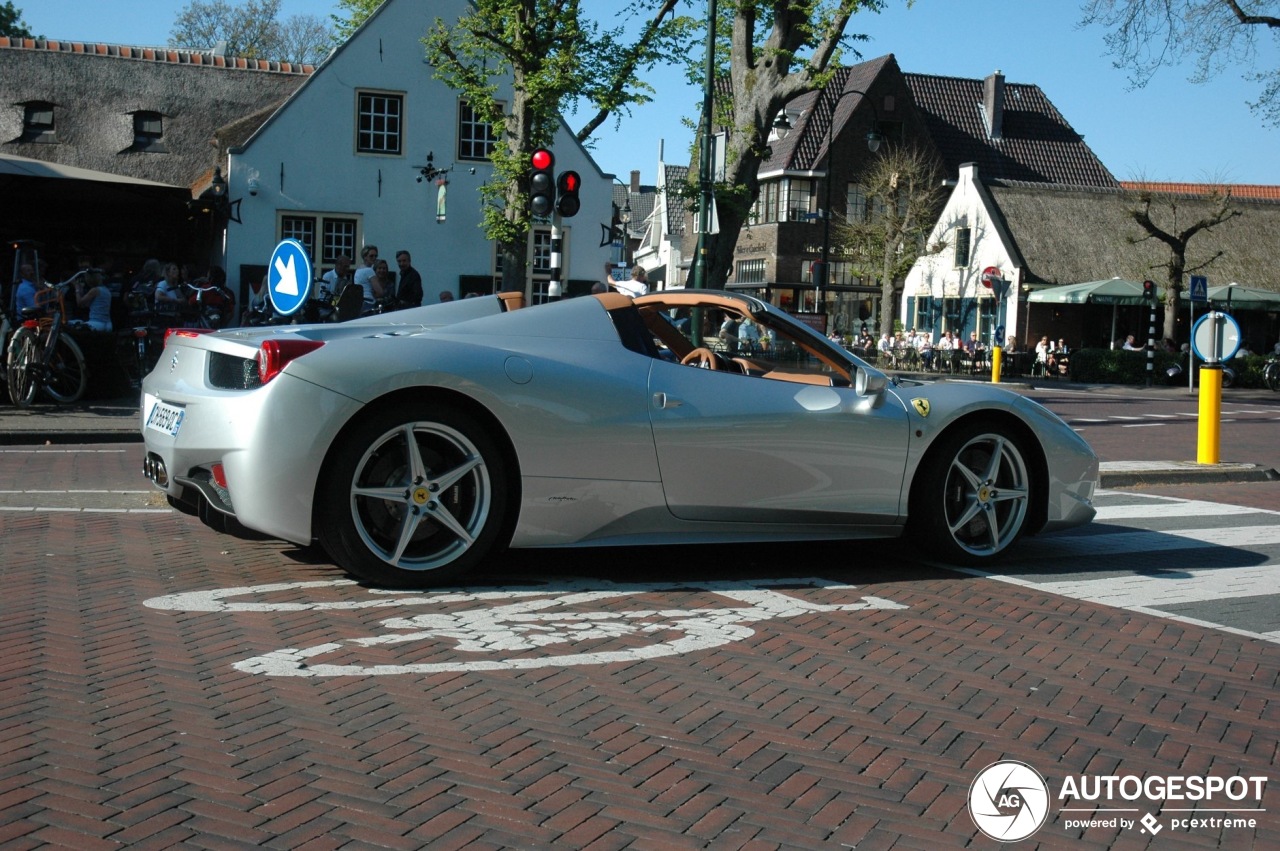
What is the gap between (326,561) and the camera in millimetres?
6223

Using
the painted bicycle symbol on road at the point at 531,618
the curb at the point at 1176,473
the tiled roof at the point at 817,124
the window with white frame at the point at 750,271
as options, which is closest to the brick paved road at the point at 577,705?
the painted bicycle symbol on road at the point at 531,618

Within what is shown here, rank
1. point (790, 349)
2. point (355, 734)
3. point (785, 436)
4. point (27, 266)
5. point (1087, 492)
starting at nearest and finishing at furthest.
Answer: point (355, 734) → point (785, 436) → point (790, 349) → point (1087, 492) → point (27, 266)

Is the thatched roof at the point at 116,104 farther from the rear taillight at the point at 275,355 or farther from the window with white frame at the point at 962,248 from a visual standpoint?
the rear taillight at the point at 275,355

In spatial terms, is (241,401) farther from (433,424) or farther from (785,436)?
(785,436)

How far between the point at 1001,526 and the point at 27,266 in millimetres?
12490

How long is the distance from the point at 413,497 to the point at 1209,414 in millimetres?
9364

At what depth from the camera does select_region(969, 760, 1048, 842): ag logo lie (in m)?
3.35

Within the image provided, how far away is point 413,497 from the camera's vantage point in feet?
18.0

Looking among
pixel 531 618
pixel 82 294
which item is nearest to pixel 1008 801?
pixel 531 618

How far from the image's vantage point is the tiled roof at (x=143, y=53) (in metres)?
36.6

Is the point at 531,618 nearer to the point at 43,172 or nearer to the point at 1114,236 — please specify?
the point at 43,172

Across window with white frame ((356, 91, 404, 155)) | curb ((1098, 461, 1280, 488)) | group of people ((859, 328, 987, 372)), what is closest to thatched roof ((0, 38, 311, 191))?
window with white frame ((356, 91, 404, 155))

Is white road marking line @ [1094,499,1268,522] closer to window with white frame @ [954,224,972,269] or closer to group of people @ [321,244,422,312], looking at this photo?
group of people @ [321,244,422,312]

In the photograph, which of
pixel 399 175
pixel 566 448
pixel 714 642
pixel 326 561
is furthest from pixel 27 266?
pixel 399 175
